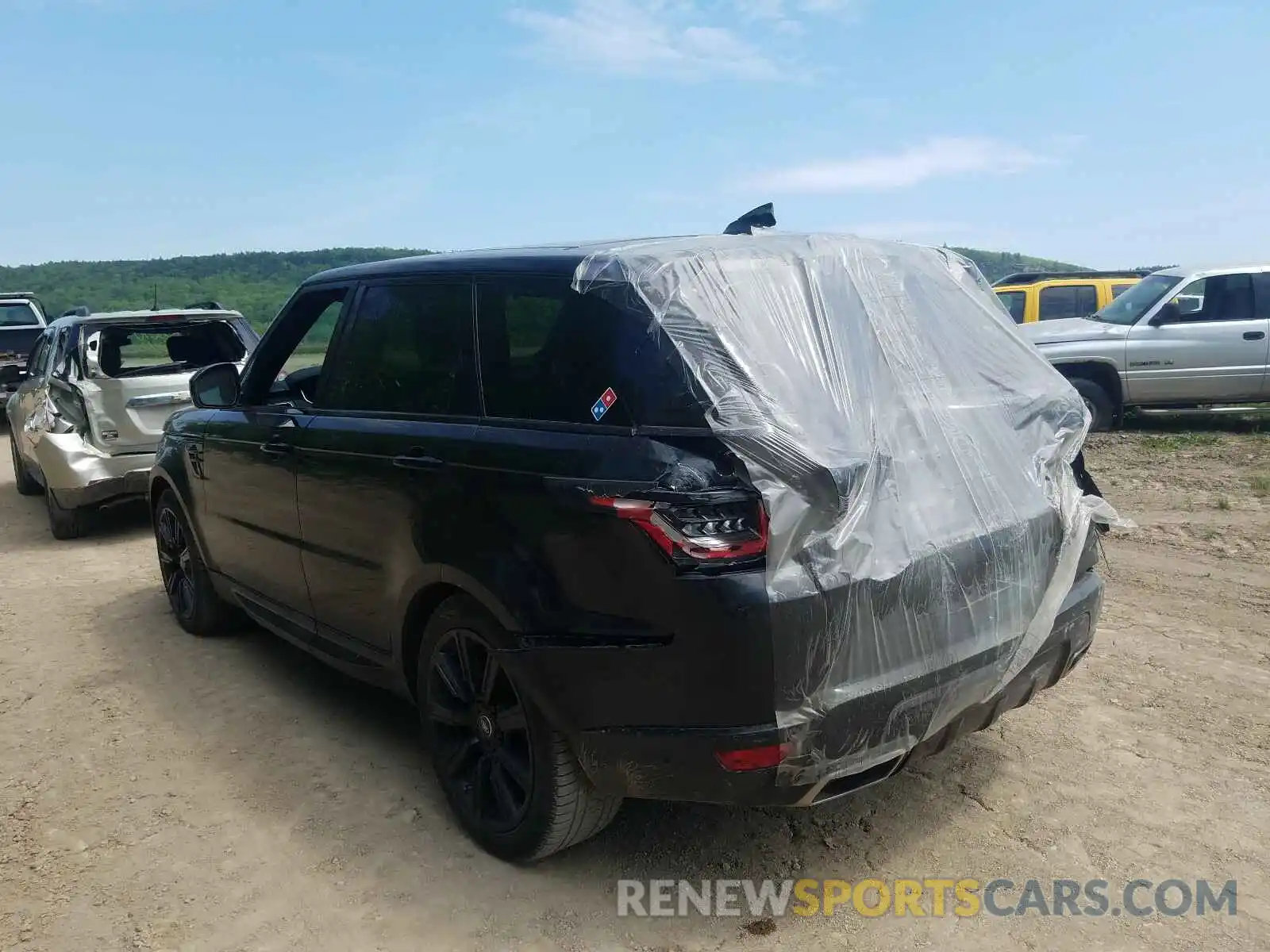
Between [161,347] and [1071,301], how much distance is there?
1081cm

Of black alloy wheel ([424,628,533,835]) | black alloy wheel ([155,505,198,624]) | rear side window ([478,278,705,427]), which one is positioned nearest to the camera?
rear side window ([478,278,705,427])

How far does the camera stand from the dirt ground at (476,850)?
2.89 m

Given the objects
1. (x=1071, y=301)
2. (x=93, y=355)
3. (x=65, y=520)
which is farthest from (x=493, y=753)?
(x=1071, y=301)

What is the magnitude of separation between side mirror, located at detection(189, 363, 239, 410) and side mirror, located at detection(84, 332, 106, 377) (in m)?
3.63

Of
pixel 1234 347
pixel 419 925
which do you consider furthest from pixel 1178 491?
pixel 419 925

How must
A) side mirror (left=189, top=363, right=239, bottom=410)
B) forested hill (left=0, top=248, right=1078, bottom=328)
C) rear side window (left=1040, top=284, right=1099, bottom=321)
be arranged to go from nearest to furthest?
side mirror (left=189, top=363, right=239, bottom=410), rear side window (left=1040, top=284, right=1099, bottom=321), forested hill (left=0, top=248, right=1078, bottom=328)

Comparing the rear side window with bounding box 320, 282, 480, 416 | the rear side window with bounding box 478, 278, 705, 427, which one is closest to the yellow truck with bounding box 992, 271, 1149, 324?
the rear side window with bounding box 320, 282, 480, 416

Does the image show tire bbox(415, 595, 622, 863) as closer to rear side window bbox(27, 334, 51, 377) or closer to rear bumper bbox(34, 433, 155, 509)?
rear bumper bbox(34, 433, 155, 509)

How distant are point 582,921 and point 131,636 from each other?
12.0 ft

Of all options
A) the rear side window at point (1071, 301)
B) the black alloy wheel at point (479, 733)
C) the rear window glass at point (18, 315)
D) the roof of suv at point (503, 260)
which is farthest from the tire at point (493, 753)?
the rear window glass at point (18, 315)

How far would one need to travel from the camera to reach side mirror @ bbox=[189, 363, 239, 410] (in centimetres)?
480

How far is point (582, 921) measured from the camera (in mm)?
2922

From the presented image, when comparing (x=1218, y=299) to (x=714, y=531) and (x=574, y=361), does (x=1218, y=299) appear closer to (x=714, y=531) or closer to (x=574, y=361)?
(x=574, y=361)

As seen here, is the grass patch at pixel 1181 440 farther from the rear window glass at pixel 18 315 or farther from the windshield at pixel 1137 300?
the rear window glass at pixel 18 315
